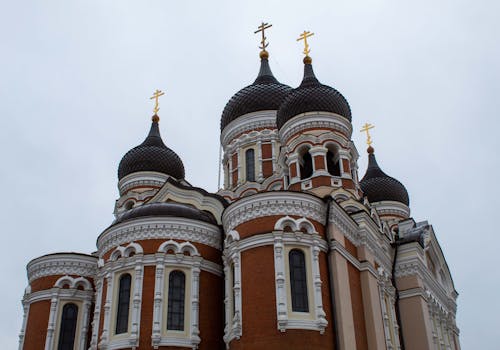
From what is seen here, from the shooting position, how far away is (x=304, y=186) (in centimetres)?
1934

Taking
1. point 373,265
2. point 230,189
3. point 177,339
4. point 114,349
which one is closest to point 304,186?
point 373,265

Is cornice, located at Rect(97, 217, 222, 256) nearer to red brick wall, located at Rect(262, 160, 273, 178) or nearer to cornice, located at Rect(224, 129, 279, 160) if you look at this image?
red brick wall, located at Rect(262, 160, 273, 178)

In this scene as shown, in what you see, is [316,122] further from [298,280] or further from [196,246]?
[298,280]

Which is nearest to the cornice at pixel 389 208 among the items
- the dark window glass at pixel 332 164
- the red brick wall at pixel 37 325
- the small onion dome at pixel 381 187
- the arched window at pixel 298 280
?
the small onion dome at pixel 381 187

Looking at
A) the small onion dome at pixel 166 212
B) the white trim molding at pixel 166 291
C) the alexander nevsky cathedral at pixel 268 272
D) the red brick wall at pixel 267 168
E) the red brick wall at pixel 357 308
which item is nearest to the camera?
the alexander nevsky cathedral at pixel 268 272

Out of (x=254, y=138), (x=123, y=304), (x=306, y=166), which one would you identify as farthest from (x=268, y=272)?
(x=254, y=138)

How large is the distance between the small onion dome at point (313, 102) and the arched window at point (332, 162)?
58.7 inches

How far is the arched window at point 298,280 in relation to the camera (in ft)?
47.5

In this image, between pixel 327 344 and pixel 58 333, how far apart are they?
8928mm

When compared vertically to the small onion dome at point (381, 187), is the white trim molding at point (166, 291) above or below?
below

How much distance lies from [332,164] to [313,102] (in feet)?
7.74

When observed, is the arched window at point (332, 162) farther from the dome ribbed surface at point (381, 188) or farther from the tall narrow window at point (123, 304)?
the dome ribbed surface at point (381, 188)

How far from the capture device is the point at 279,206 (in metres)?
15.6

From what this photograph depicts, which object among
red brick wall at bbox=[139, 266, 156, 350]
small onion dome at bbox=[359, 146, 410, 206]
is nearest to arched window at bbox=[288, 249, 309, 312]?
red brick wall at bbox=[139, 266, 156, 350]
